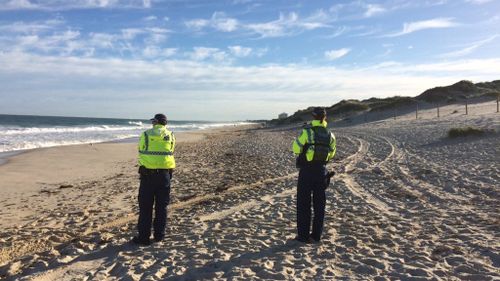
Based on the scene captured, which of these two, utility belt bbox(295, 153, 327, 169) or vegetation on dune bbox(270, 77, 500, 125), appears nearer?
utility belt bbox(295, 153, 327, 169)

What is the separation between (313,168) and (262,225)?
166 cm

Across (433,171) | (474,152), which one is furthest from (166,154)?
(474,152)

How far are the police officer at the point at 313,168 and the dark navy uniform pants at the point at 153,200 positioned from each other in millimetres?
1978

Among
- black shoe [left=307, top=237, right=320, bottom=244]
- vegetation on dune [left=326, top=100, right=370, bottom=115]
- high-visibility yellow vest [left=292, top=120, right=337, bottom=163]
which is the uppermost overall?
vegetation on dune [left=326, top=100, right=370, bottom=115]

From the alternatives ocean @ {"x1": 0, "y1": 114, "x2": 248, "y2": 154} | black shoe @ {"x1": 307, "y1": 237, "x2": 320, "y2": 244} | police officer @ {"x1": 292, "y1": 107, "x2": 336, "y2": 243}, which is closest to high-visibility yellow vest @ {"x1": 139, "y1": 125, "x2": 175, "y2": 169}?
Answer: police officer @ {"x1": 292, "y1": 107, "x2": 336, "y2": 243}

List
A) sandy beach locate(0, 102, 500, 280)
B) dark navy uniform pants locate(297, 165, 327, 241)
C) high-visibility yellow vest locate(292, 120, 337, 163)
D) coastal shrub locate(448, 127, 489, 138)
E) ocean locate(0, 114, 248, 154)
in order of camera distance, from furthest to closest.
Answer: ocean locate(0, 114, 248, 154) < coastal shrub locate(448, 127, 489, 138) < dark navy uniform pants locate(297, 165, 327, 241) < high-visibility yellow vest locate(292, 120, 337, 163) < sandy beach locate(0, 102, 500, 280)

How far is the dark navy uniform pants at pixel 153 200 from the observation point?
6.50m

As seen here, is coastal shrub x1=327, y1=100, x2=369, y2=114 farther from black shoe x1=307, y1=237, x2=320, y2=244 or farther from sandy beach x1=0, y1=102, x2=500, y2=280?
black shoe x1=307, y1=237, x2=320, y2=244

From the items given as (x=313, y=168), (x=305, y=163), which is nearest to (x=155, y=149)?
(x=305, y=163)

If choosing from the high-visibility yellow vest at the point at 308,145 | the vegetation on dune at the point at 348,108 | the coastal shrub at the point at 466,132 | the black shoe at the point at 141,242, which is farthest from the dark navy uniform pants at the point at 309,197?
the vegetation on dune at the point at 348,108

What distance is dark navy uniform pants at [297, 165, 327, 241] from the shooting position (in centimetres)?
640

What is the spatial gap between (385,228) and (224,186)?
17.6ft

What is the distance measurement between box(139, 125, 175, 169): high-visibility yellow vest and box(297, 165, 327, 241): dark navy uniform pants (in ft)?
6.51

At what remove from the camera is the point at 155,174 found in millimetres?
6527
